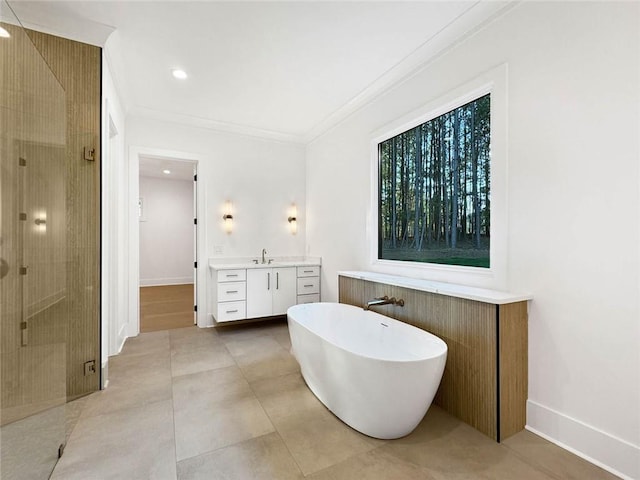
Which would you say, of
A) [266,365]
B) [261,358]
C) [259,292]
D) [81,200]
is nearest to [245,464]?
[266,365]

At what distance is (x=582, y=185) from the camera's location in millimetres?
1653

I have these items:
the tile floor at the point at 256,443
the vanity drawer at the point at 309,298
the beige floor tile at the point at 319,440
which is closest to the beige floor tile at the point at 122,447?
the tile floor at the point at 256,443

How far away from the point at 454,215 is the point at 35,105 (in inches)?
115

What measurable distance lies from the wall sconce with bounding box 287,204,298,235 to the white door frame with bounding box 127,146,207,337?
127 centimetres

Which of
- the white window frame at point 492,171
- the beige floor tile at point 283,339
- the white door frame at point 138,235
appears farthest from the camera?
the white door frame at point 138,235

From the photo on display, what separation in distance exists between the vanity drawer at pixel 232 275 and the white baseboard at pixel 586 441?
3.08 m

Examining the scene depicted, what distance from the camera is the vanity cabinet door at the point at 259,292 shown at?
154 inches

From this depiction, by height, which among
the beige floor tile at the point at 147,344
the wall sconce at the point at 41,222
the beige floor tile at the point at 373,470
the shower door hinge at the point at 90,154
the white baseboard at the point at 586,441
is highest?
the shower door hinge at the point at 90,154

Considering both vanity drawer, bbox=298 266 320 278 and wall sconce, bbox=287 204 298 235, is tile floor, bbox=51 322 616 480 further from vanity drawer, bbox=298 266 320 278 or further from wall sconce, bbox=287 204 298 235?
wall sconce, bbox=287 204 298 235

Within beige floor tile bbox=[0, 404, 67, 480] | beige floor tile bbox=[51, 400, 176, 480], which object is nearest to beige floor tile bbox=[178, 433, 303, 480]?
beige floor tile bbox=[51, 400, 176, 480]

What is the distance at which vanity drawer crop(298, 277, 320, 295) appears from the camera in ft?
14.1

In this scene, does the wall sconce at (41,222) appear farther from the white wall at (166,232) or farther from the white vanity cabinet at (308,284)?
the white wall at (166,232)

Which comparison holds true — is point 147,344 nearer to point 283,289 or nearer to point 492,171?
point 283,289

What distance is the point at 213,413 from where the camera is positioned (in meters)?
2.06
